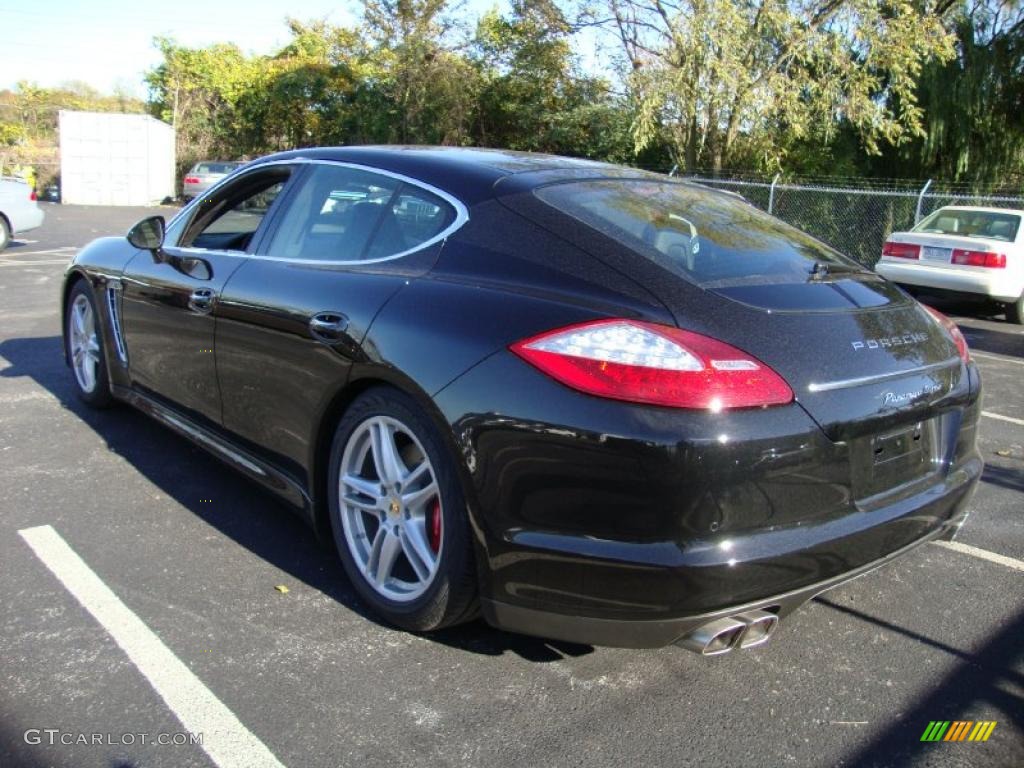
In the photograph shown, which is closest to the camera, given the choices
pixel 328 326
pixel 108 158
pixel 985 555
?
pixel 328 326

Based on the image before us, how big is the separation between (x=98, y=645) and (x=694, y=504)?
1.91m

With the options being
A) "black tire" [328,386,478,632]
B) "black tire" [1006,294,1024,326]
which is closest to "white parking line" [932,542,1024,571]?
"black tire" [328,386,478,632]

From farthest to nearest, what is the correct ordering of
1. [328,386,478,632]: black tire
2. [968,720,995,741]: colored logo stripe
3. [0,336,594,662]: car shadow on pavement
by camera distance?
[0,336,594,662]: car shadow on pavement < [328,386,478,632]: black tire < [968,720,995,741]: colored logo stripe

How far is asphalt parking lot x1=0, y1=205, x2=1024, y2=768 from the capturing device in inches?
93.2

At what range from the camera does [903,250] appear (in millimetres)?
11109

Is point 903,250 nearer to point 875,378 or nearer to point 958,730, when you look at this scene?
point 875,378

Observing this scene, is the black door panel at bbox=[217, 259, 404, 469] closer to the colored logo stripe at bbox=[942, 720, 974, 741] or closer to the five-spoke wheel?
the five-spoke wheel

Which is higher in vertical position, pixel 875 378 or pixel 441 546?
pixel 875 378

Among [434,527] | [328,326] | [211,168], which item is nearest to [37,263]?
[328,326]

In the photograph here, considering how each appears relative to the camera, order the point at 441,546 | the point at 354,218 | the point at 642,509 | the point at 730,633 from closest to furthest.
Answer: the point at 642,509, the point at 730,633, the point at 441,546, the point at 354,218

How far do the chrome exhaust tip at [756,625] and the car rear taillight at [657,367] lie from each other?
575 mm

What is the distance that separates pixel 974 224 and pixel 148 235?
412 inches

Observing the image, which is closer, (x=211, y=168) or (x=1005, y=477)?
(x=1005, y=477)

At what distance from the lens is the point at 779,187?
50.0ft
